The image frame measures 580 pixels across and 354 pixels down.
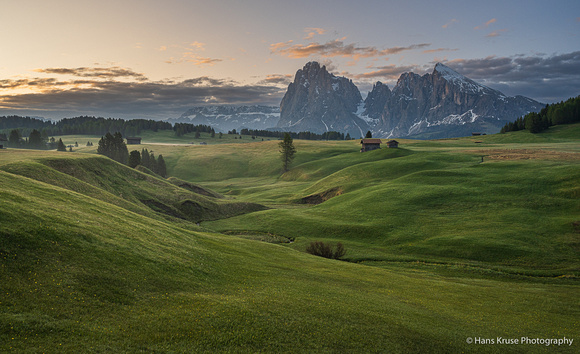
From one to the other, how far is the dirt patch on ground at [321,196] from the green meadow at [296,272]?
860 inches

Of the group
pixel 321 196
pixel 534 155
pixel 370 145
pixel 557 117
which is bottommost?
pixel 321 196

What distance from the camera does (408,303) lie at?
27.1 metres

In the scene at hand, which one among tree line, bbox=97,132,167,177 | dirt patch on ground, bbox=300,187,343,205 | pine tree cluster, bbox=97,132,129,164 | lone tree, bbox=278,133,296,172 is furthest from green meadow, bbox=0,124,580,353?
pine tree cluster, bbox=97,132,129,164

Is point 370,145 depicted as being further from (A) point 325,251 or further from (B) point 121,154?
(B) point 121,154

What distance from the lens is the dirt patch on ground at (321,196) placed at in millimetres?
98688

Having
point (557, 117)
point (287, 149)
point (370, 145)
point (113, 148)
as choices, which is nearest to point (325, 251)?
point (287, 149)

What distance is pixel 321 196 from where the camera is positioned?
330ft

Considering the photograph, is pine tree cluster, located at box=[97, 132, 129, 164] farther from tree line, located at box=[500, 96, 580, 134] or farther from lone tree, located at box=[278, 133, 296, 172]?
tree line, located at box=[500, 96, 580, 134]

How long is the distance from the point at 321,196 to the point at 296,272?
68.2 m

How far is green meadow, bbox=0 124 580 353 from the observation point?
16328 millimetres

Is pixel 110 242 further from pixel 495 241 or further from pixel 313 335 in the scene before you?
pixel 495 241

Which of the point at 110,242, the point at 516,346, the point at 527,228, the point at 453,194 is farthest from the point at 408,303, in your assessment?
the point at 453,194

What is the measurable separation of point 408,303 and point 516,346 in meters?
7.70

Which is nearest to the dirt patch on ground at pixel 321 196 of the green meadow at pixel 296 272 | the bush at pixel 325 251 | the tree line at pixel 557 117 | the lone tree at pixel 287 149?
the green meadow at pixel 296 272
